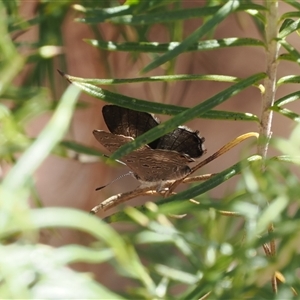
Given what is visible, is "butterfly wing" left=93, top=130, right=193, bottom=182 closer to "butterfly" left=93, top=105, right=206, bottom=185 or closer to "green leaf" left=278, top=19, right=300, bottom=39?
"butterfly" left=93, top=105, right=206, bottom=185

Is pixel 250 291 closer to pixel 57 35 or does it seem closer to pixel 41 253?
pixel 41 253

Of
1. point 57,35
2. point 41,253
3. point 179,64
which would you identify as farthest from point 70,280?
point 179,64

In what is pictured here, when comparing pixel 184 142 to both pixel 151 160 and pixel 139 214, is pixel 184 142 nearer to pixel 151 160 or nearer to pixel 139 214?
pixel 151 160

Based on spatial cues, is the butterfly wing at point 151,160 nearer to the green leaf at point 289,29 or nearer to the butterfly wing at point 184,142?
the butterfly wing at point 184,142

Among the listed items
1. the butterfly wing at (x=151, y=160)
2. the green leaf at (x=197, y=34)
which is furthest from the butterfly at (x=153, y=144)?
the green leaf at (x=197, y=34)

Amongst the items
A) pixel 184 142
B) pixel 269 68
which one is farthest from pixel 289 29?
pixel 184 142

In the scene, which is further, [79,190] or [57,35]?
[79,190]

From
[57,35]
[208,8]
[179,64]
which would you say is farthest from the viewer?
[179,64]
